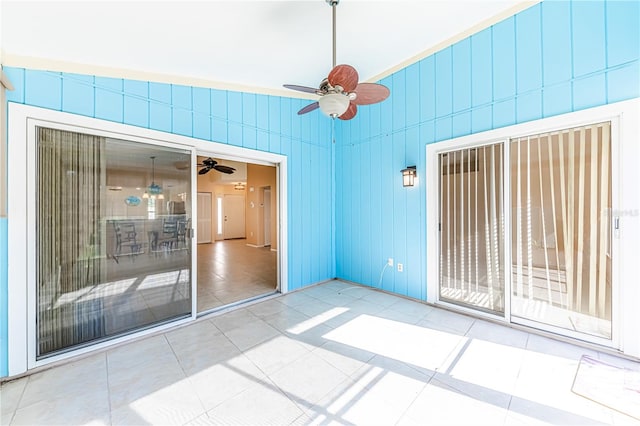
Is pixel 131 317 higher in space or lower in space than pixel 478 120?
lower

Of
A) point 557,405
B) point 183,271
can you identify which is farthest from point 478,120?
point 183,271

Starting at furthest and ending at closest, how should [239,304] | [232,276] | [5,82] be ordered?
1. [232,276]
2. [239,304]
3. [5,82]

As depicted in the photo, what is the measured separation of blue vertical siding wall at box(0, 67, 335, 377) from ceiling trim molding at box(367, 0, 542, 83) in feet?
4.43

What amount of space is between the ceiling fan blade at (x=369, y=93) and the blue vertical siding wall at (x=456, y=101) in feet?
4.75

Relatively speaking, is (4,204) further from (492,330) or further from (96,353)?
(492,330)

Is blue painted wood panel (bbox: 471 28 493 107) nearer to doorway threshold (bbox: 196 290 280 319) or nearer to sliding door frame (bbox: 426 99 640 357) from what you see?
sliding door frame (bbox: 426 99 640 357)

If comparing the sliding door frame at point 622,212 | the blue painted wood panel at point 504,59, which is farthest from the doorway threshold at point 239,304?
the blue painted wood panel at point 504,59

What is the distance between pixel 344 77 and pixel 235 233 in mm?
10191

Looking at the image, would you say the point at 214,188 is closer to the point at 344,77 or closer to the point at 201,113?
the point at 201,113

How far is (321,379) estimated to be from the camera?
1.87m

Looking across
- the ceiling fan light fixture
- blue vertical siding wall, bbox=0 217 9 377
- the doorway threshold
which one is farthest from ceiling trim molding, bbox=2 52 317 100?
the doorway threshold

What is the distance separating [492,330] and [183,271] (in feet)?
11.6

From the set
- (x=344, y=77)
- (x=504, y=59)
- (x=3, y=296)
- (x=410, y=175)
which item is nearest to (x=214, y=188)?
(x=3, y=296)

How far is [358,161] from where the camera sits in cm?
417
